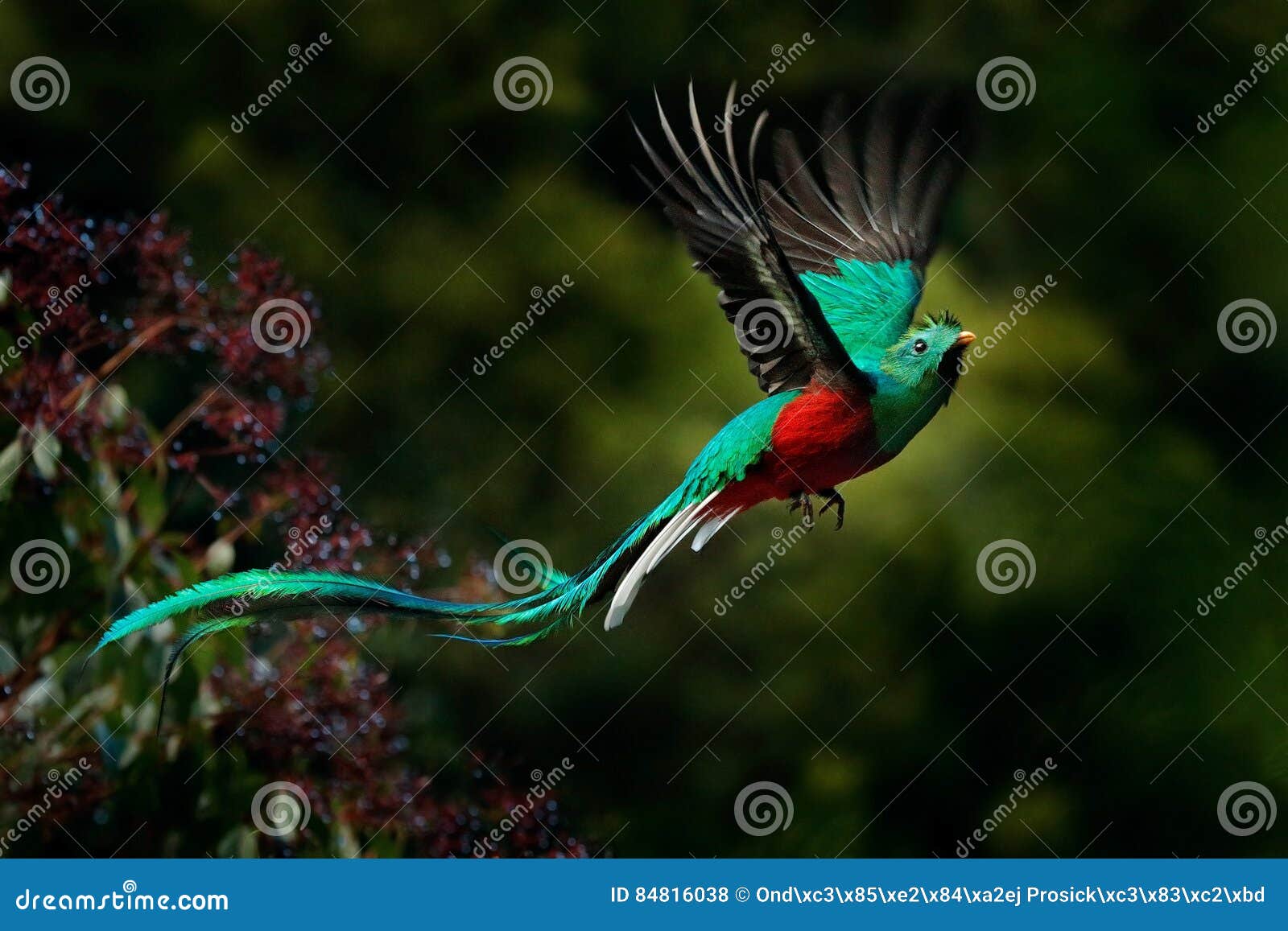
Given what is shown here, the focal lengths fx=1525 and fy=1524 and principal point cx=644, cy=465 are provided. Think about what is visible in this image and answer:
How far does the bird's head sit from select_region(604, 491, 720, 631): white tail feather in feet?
0.79

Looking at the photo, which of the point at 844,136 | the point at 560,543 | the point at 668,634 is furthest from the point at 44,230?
the point at 668,634

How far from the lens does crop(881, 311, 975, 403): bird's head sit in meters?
1.65

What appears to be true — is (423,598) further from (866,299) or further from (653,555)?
(866,299)

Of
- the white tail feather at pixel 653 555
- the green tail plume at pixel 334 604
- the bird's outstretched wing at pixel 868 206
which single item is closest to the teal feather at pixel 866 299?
the bird's outstretched wing at pixel 868 206

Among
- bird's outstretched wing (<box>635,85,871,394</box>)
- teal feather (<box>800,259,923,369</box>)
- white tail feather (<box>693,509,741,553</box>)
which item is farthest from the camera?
teal feather (<box>800,259,923,369</box>)

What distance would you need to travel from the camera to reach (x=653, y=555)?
5.10 ft

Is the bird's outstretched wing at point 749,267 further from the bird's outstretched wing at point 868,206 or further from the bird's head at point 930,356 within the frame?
the bird's outstretched wing at point 868,206

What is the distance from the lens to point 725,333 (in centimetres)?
287

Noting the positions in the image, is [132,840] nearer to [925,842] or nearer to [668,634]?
[668,634]

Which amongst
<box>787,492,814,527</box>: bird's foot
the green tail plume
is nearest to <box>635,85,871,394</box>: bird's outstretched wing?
<box>787,492,814,527</box>: bird's foot

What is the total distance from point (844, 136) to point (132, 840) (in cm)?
119

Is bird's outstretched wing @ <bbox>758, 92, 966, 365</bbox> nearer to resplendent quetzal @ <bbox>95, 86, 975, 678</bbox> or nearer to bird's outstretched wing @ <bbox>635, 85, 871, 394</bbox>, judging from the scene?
resplendent quetzal @ <bbox>95, 86, 975, 678</bbox>

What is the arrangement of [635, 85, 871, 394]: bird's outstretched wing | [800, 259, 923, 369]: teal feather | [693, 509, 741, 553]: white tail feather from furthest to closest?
[800, 259, 923, 369]: teal feather → [693, 509, 741, 553]: white tail feather → [635, 85, 871, 394]: bird's outstretched wing

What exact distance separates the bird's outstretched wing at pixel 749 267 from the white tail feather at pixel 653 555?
16 centimetres
